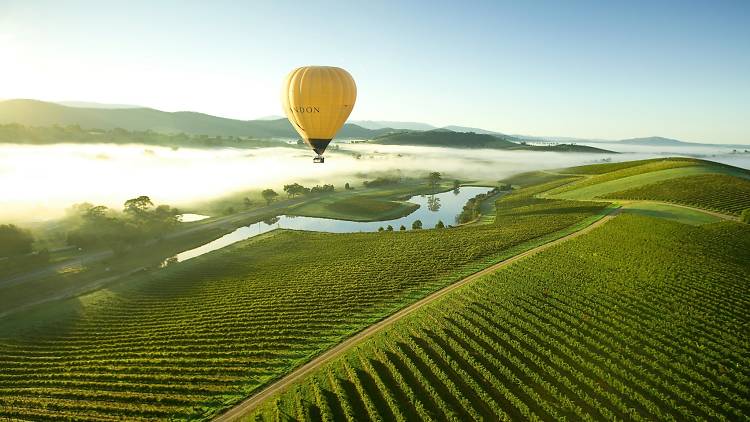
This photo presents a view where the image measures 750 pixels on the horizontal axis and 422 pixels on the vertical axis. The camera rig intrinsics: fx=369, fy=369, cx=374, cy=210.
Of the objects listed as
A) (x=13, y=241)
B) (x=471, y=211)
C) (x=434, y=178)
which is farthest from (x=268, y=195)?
(x=434, y=178)

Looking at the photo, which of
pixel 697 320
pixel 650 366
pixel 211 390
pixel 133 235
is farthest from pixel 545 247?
pixel 133 235

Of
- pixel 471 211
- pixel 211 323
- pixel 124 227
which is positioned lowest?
pixel 211 323

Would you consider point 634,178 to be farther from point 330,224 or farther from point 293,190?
point 293,190

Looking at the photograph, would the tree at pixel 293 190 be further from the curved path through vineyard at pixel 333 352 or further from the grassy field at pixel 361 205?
the curved path through vineyard at pixel 333 352

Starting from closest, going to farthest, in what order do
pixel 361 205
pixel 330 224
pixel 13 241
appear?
pixel 13 241
pixel 330 224
pixel 361 205

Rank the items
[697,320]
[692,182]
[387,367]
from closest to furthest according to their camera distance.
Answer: [387,367] < [697,320] < [692,182]

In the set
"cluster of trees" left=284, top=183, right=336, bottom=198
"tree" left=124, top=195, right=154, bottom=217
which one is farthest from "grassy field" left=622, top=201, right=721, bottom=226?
"tree" left=124, top=195, right=154, bottom=217

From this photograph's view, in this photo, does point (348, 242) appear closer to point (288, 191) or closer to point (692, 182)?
point (288, 191)

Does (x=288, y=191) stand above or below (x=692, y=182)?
below
